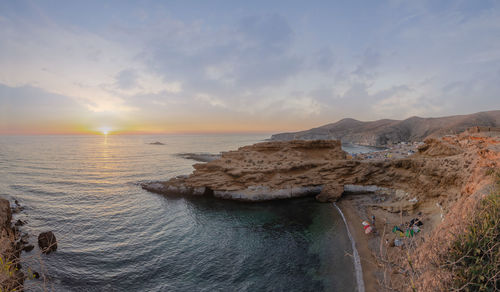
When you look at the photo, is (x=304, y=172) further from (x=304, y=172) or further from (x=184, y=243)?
(x=184, y=243)

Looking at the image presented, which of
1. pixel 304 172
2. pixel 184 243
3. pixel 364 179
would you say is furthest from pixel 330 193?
pixel 184 243

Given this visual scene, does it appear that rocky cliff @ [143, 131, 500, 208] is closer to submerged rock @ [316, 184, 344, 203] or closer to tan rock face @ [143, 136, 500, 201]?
tan rock face @ [143, 136, 500, 201]

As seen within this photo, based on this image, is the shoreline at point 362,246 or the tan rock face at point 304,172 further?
the tan rock face at point 304,172

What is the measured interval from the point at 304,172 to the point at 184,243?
1769 cm

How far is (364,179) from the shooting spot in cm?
2611

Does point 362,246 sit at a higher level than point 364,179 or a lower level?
lower

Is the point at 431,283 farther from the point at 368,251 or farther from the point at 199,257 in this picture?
the point at 199,257

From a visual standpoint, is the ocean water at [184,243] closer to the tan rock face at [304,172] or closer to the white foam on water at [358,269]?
the white foam on water at [358,269]

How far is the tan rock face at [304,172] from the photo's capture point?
21.7 m

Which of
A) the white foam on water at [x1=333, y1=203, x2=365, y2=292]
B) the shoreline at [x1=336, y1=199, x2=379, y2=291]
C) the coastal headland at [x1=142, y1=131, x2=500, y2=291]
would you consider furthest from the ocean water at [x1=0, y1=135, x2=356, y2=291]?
the coastal headland at [x1=142, y1=131, x2=500, y2=291]

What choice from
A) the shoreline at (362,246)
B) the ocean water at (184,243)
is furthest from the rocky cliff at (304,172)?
the shoreline at (362,246)

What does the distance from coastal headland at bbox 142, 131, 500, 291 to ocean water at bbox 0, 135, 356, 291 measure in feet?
5.73

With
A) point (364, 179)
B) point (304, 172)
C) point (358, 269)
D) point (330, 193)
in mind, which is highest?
Result: point (304, 172)

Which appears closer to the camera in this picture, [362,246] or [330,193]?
[362,246]
